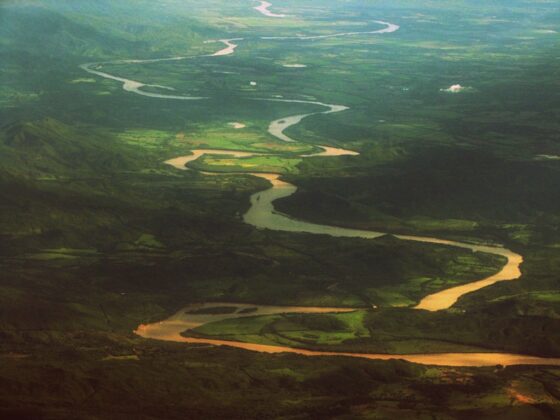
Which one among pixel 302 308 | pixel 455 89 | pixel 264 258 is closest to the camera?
pixel 302 308

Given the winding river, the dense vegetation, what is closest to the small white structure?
the dense vegetation

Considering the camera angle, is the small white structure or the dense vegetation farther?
the small white structure

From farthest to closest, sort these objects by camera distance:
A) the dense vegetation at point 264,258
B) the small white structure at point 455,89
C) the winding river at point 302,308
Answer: the small white structure at point 455,89 → the winding river at point 302,308 → the dense vegetation at point 264,258

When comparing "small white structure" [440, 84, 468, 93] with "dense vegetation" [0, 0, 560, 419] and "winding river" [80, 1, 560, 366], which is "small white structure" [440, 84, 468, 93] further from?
"winding river" [80, 1, 560, 366]

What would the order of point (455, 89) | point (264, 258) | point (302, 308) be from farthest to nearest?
point (455, 89), point (264, 258), point (302, 308)

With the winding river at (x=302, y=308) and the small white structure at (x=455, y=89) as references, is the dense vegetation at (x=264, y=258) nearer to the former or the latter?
the winding river at (x=302, y=308)

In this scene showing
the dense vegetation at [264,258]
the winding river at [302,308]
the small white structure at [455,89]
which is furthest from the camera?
the small white structure at [455,89]

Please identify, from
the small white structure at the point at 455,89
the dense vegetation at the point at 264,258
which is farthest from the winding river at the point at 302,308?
the small white structure at the point at 455,89

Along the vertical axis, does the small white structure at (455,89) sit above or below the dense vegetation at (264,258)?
below

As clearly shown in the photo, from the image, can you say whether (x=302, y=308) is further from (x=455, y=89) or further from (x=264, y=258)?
(x=455, y=89)

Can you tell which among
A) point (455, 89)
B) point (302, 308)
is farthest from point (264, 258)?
point (455, 89)

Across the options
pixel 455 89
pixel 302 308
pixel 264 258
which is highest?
pixel 302 308
